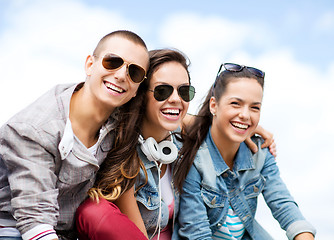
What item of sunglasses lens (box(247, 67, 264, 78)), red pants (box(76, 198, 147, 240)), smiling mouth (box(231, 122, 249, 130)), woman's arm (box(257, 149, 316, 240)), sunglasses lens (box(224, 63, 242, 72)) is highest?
sunglasses lens (box(247, 67, 264, 78))

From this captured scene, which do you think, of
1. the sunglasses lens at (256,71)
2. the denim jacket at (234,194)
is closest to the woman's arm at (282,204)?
the denim jacket at (234,194)

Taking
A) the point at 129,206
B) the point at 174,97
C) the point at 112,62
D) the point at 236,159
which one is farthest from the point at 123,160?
the point at 236,159

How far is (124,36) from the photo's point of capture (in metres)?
3.51

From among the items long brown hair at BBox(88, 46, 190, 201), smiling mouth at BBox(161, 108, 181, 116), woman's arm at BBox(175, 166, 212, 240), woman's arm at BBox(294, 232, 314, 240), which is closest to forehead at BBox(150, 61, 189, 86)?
long brown hair at BBox(88, 46, 190, 201)

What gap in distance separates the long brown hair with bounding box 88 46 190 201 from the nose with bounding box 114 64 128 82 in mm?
347

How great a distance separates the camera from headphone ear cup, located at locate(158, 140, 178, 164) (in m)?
3.76

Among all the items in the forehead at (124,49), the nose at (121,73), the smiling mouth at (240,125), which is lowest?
the smiling mouth at (240,125)

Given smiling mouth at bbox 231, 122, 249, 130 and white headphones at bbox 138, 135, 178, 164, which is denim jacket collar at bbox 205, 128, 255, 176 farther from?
white headphones at bbox 138, 135, 178, 164

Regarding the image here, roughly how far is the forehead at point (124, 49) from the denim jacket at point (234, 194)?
1118 mm

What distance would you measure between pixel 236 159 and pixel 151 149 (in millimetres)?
952

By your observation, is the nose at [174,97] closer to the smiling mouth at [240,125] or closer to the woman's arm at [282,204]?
the smiling mouth at [240,125]

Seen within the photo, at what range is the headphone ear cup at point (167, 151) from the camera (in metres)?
3.76

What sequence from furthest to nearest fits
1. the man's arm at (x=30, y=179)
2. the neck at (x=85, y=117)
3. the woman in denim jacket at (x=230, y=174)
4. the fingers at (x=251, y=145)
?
the fingers at (x=251, y=145) < the woman in denim jacket at (x=230, y=174) < the neck at (x=85, y=117) < the man's arm at (x=30, y=179)

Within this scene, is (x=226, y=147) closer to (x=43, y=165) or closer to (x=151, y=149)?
(x=151, y=149)
